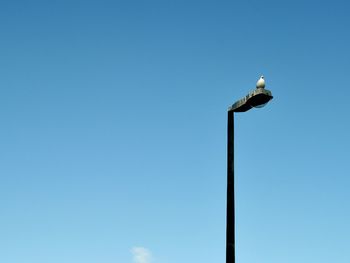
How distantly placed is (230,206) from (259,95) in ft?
6.50

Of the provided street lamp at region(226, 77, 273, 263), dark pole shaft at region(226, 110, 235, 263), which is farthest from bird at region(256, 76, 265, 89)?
dark pole shaft at region(226, 110, 235, 263)

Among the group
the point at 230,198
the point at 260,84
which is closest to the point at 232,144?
the point at 230,198

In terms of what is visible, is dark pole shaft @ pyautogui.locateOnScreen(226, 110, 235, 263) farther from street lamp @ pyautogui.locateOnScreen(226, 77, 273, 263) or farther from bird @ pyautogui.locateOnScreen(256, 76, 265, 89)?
bird @ pyautogui.locateOnScreen(256, 76, 265, 89)

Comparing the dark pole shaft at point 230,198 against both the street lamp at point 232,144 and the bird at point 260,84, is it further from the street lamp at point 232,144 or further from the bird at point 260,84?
the bird at point 260,84

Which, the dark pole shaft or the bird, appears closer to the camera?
the dark pole shaft

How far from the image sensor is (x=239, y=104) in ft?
31.6

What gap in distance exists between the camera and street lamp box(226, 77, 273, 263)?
873 cm

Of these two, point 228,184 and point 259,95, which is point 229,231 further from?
point 259,95

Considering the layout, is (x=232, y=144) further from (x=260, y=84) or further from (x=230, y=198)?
(x=260, y=84)

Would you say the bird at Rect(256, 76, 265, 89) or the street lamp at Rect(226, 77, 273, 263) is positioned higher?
the bird at Rect(256, 76, 265, 89)

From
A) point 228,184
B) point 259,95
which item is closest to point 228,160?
point 228,184

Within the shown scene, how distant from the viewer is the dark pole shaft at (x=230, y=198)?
8648 mm

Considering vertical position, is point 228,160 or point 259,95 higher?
point 259,95

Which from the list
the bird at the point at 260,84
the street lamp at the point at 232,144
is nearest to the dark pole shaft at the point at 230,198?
the street lamp at the point at 232,144
